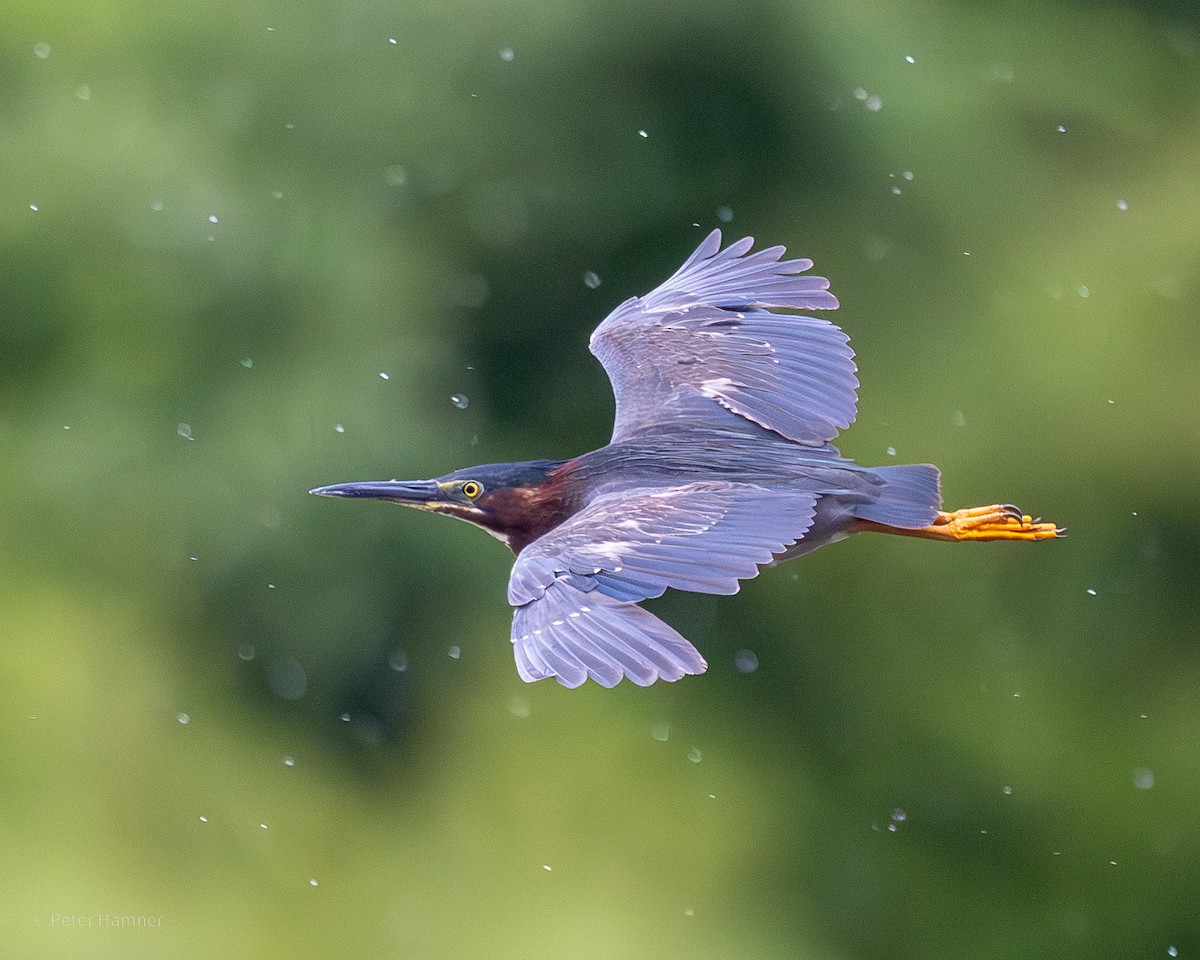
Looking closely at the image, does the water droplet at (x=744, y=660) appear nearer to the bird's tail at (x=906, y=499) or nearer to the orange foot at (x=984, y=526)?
the orange foot at (x=984, y=526)

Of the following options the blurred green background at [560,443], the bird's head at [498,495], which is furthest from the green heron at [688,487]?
the blurred green background at [560,443]

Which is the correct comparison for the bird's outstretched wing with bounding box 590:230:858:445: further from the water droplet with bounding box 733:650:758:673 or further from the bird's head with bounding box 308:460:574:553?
the water droplet with bounding box 733:650:758:673

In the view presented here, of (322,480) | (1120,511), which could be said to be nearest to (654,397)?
(322,480)

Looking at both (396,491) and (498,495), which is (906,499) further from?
(396,491)

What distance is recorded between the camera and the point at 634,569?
3.03 m

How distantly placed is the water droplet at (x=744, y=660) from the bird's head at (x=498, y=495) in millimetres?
3257

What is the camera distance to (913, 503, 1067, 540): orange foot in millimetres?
3988

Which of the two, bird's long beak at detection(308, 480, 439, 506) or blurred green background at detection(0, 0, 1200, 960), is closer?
bird's long beak at detection(308, 480, 439, 506)

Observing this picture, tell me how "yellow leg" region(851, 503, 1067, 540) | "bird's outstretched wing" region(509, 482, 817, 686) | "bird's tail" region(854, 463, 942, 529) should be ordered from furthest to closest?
1. "yellow leg" region(851, 503, 1067, 540)
2. "bird's tail" region(854, 463, 942, 529)
3. "bird's outstretched wing" region(509, 482, 817, 686)

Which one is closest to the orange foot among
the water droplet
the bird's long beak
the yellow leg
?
the yellow leg

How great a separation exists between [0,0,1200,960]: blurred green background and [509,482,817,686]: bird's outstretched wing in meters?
3.43

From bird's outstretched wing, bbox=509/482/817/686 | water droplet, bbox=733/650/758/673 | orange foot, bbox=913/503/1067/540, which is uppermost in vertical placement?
bird's outstretched wing, bbox=509/482/817/686

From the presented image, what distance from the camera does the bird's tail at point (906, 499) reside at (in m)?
3.55

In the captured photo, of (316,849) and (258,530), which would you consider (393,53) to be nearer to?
(258,530)
